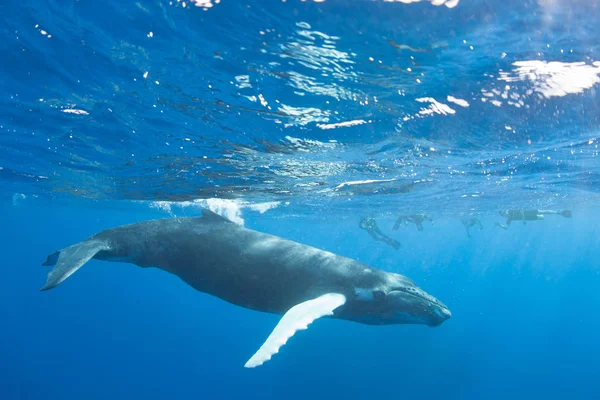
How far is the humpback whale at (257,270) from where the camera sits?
7.18 m

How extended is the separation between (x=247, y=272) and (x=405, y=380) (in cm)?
3093

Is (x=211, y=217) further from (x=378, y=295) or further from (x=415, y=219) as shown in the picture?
(x=415, y=219)

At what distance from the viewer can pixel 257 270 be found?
7.79 meters

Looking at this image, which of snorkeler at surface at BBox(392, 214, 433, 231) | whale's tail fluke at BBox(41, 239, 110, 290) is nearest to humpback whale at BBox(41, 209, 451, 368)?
whale's tail fluke at BBox(41, 239, 110, 290)

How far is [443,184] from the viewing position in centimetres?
2236

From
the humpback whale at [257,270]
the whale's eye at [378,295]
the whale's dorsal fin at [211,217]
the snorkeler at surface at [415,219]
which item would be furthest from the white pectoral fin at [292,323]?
the snorkeler at surface at [415,219]

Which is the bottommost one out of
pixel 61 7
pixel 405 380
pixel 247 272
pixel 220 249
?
pixel 405 380

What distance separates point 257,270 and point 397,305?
9.76 ft

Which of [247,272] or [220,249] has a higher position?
[220,249]

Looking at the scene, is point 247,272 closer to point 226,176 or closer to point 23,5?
point 23,5

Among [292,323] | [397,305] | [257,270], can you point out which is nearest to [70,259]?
[257,270]

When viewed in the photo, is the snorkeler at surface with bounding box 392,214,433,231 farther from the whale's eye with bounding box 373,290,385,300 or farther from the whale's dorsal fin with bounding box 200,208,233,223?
the whale's eye with bounding box 373,290,385,300

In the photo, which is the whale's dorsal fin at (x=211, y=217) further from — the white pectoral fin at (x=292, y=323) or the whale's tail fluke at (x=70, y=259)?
the white pectoral fin at (x=292, y=323)

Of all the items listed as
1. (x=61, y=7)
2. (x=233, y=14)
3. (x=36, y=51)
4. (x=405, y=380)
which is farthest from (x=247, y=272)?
(x=405, y=380)
